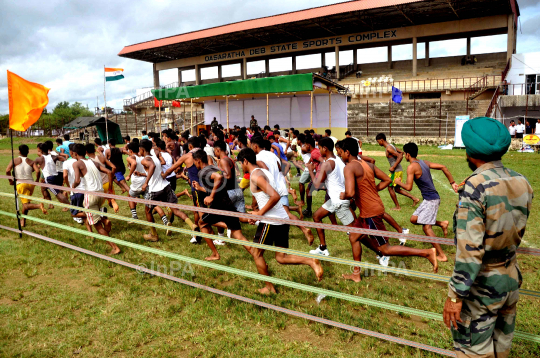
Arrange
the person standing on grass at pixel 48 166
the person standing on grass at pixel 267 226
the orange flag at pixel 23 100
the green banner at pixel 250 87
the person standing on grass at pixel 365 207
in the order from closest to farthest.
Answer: the person standing on grass at pixel 267 226 < the person standing on grass at pixel 365 207 < the orange flag at pixel 23 100 < the person standing on grass at pixel 48 166 < the green banner at pixel 250 87

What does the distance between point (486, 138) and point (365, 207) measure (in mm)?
2810

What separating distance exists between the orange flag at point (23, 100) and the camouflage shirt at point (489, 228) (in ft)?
23.3

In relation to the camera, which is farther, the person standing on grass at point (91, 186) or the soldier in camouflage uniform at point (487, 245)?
the person standing on grass at point (91, 186)

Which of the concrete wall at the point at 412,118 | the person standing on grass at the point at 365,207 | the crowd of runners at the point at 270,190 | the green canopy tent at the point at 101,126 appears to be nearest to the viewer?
the crowd of runners at the point at 270,190

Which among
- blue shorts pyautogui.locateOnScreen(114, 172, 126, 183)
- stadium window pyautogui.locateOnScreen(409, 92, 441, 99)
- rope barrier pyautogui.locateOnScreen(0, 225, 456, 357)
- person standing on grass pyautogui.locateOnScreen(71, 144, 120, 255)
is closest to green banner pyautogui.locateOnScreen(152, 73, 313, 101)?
blue shorts pyautogui.locateOnScreen(114, 172, 126, 183)

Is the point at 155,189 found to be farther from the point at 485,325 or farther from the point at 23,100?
the point at 485,325

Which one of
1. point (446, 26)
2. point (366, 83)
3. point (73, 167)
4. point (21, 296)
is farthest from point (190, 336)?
point (446, 26)

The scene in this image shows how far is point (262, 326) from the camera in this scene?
150 inches

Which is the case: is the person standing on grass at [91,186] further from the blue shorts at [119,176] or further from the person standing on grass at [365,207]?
the person standing on grass at [365,207]

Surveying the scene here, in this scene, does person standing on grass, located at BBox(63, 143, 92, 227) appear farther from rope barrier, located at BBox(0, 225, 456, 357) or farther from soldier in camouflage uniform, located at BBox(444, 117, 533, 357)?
soldier in camouflage uniform, located at BBox(444, 117, 533, 357)

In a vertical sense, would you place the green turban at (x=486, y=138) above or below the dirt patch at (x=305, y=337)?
above

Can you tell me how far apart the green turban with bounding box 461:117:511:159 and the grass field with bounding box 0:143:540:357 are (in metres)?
2.02

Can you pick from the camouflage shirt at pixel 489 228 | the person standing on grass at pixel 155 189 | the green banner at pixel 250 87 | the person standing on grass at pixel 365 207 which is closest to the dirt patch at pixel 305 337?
the person standing on grass at pixel 365 207

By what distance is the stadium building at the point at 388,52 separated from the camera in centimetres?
2853
